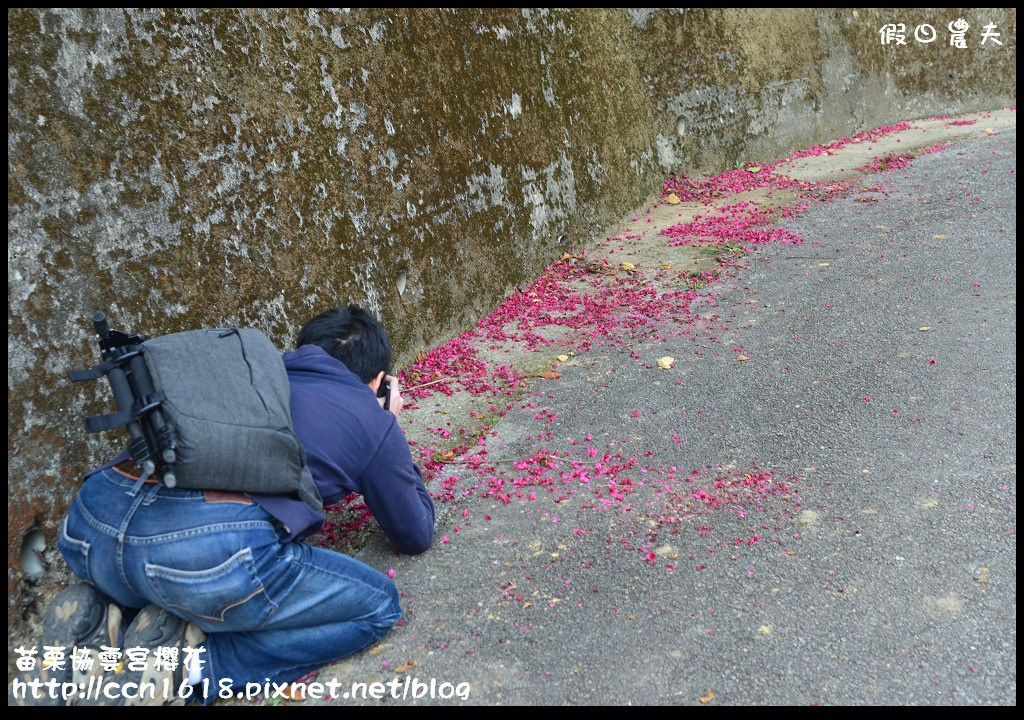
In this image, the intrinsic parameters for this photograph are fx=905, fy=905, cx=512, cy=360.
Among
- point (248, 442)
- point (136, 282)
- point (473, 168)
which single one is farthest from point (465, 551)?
point (473, 168)

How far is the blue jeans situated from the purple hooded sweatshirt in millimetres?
142

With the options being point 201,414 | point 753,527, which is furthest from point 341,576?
point 753,527

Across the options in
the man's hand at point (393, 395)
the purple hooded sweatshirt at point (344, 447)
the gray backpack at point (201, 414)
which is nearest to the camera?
the gray backpack at point (201, 414)

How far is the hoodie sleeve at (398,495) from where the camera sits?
3.30 metres

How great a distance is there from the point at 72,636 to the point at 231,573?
0.58 meters

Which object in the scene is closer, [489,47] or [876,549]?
[876,549]

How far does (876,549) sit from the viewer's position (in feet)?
11.3

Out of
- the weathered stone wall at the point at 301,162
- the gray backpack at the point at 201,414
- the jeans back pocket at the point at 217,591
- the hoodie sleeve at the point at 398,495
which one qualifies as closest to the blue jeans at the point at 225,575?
the jeans back pocket at the point at 217,591

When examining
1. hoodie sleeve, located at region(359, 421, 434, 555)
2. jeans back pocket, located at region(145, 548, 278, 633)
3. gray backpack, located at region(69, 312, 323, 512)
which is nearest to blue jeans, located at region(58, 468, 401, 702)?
jeans back pocket, located at region(145, 548, 278, 633)

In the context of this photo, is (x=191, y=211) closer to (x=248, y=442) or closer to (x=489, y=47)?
(x=248, y=442)

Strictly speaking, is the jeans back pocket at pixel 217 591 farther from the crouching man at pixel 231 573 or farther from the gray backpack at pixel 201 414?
the gray backpack at pixel 201 414

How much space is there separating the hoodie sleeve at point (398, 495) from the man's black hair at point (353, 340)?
29cm

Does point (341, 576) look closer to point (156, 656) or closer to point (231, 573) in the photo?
point (231, 573)

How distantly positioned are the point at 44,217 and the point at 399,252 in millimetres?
2366
